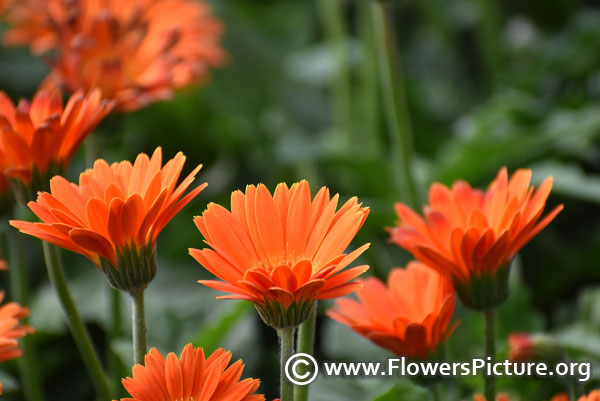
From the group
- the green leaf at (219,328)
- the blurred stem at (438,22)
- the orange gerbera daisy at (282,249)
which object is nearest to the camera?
the orange gerbera daisy at (282,249)

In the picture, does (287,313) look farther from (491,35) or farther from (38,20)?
(491,35)

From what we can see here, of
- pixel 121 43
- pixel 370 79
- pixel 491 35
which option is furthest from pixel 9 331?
pixel 491 35

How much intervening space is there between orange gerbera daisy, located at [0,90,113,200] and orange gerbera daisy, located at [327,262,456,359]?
183 millimetres

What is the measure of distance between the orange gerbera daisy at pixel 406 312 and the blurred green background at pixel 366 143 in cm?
7

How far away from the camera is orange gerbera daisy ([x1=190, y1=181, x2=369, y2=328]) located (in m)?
0.38

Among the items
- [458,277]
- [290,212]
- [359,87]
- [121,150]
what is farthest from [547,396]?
[359,87]

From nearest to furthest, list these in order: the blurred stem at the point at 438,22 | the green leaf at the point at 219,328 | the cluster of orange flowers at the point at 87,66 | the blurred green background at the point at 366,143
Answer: the cluster of orange flowers at the point at 87,66
the green leaf at the point at 219,328
the blurred green background at the point at 366,143
the blurred stem at the point at 438,22

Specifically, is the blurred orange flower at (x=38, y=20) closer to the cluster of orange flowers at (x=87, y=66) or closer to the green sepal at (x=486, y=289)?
the cluster of orange flowers at (x=87, y=66)

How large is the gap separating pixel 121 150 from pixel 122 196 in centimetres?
75

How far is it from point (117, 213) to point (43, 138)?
3.9 inches

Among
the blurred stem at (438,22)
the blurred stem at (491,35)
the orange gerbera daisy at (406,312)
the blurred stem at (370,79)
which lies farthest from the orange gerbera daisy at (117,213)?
the blurred stem at (438,22)

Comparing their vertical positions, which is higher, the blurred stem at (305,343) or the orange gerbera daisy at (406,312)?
the orange gerbera daisy at (406,312)

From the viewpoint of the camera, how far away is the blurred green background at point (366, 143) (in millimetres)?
792

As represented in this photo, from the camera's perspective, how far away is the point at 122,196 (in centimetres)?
41
